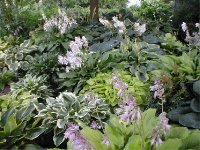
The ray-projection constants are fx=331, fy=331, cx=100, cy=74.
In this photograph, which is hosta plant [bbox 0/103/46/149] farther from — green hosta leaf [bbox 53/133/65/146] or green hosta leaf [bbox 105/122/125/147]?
green hosta leaf [bbox 105/122/125/147]

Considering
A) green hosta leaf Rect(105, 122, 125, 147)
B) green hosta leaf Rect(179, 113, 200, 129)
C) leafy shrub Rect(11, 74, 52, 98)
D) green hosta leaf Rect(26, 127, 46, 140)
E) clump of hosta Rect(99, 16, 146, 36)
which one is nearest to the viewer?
green hosta leaf Rect(105, 122, 125, 147)

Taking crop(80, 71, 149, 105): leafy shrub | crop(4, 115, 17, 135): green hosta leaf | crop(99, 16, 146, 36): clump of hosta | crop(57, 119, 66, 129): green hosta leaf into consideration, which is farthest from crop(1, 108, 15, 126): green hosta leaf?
crop(99, 16, 146, 36): clump of hosta

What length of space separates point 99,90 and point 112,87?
19 cm

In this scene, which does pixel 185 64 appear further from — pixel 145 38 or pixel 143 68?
pixel 145 38

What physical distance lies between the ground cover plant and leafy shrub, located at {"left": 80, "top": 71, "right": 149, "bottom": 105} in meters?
0.01

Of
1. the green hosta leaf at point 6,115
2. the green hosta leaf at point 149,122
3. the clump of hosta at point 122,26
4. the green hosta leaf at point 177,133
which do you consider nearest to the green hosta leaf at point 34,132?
the green hosta leaf at point 6,115

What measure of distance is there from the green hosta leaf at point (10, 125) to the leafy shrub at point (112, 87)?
1182 millimetres

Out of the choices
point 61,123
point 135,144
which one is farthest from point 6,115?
point 135,144

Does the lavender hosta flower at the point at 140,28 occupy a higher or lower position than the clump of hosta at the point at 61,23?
lower

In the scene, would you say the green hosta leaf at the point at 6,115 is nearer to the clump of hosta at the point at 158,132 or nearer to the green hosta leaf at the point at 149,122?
the green hosta leaf at the point at 149,122

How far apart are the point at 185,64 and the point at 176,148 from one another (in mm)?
2036

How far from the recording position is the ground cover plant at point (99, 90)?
261 cm

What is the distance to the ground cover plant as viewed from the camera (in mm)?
2613

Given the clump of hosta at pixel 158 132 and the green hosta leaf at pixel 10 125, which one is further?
the green hosta leaf at pixel 10 125
